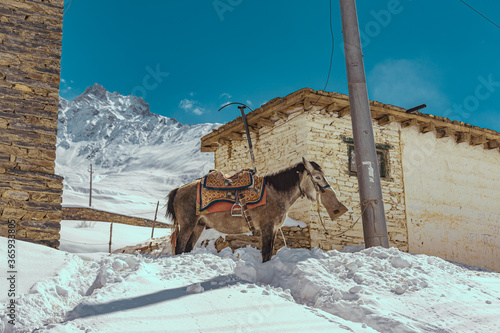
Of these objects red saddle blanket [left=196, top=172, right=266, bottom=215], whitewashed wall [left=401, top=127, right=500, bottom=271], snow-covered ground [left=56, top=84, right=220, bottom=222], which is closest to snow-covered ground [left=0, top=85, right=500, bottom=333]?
red saddle blanket [left=196, top=172, right=266, bottom=215]

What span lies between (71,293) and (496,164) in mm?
16792

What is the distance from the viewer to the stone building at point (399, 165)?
1207 centimetres

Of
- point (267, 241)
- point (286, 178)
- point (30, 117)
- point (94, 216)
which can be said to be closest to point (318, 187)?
point (286, 178)

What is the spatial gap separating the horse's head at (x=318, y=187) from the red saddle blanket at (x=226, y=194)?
700 mm

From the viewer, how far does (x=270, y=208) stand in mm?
6285

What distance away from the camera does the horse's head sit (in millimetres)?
6406

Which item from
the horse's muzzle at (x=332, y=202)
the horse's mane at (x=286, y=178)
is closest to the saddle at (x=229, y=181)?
the horse's mane at (x=286, y=178)

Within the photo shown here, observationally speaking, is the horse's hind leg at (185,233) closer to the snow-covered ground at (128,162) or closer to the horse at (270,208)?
the horse at (270,208)

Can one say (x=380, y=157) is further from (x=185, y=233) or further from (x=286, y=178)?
(x=185, y=233)

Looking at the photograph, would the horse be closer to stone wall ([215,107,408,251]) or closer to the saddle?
the saddle

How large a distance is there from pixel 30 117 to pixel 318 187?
5.13 m

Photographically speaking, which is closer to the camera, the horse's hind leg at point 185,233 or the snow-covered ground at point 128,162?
the horse's hind leg at point 185,233

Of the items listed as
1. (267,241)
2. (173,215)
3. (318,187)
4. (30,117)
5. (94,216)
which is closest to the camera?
(267,241)

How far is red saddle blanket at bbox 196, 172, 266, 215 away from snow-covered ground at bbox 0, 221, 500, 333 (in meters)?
1.01
